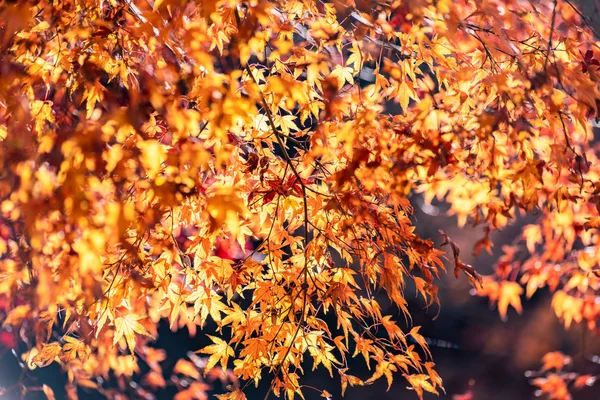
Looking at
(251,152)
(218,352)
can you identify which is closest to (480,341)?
(218,352)

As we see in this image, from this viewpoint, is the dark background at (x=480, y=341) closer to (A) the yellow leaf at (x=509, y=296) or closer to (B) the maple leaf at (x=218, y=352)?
(A) the yellow leaf at (x=509, y=296)

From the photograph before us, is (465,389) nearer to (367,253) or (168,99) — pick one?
(367,253)

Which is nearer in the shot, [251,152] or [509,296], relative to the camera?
[251,152]

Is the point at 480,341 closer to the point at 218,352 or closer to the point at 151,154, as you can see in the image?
the point at 218,352

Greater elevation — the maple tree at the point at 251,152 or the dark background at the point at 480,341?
the maple tree at the point at 251,152

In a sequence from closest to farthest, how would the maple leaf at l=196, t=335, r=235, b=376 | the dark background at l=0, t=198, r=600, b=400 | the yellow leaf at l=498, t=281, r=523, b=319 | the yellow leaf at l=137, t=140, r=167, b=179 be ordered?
the yellow leaf at l=137, t=140, r=167, b=179
the maple leaf at l=196, t=335, r=235, b=376
the yellow leaf at l=498, t=281, r=523, b=319
the dark background at l=0, t=198, r=600, b=400

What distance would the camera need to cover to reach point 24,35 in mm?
2268

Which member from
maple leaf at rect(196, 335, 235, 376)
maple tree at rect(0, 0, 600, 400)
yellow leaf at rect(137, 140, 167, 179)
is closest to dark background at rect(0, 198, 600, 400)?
maple tree at rect(0, 0, 600, 400)

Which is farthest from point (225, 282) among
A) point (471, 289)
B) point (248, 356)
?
point (471, 289)

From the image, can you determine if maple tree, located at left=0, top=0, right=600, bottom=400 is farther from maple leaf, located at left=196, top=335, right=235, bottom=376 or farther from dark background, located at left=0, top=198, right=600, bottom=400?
dark background, located at left=0, top=198, right=600, bottom=400

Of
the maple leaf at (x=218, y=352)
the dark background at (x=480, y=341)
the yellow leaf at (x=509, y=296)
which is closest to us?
the maple leaf at (x=218, y=352)

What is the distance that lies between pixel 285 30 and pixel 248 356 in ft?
4.59

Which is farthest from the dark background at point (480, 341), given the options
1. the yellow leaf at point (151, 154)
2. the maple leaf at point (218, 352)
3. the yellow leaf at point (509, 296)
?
the yellow leaf at point (151, 154)

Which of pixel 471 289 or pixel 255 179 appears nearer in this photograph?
pixel 255 179
